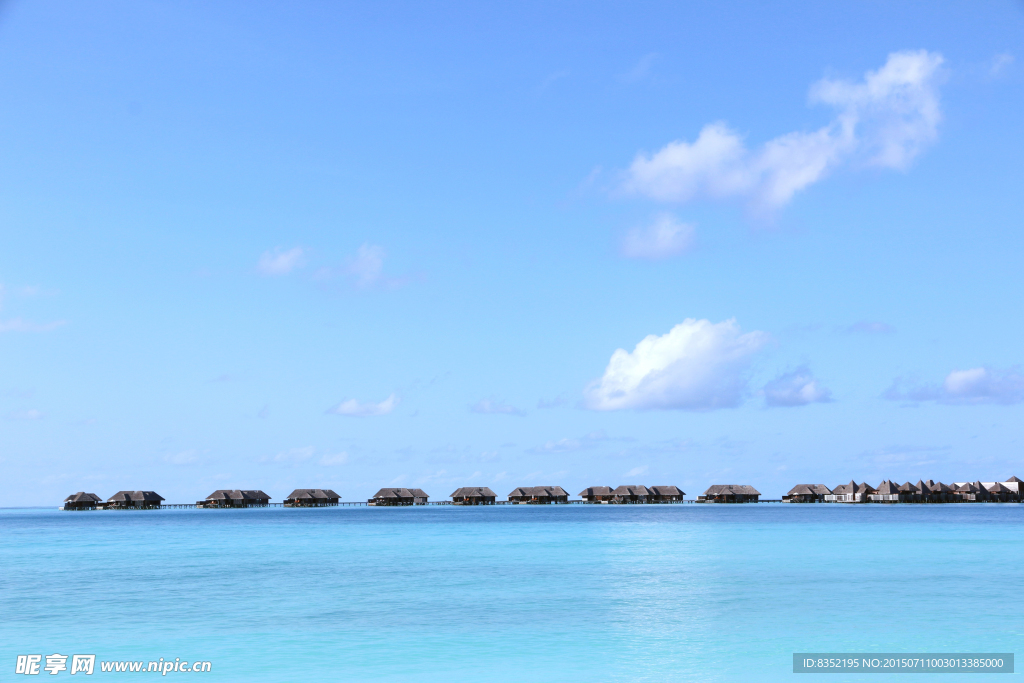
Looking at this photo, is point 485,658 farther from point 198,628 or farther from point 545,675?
point 198,628

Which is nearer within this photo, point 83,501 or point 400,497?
point 83,501

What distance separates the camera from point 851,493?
5950 inches

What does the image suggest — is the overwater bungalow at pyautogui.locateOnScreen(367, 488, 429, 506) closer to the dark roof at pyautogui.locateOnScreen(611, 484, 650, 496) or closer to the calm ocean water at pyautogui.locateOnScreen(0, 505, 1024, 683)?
the dark roof at pyautogui.locateOnScreen(611, 484, 650, 496)

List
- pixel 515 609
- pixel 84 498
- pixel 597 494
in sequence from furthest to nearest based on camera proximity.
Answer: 1. pixel 597 494
2. pixel 84 498
3. pixel 515 609

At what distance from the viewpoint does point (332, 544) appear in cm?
5372

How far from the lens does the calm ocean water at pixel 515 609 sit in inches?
740

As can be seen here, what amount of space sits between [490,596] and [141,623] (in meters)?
11.1

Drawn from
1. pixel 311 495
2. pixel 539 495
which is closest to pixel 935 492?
pixel 539 495

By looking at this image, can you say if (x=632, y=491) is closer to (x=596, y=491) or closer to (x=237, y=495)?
(x=596, y=491)

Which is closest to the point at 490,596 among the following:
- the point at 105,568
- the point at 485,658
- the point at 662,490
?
the point at 485,658

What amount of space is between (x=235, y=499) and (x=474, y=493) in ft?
153

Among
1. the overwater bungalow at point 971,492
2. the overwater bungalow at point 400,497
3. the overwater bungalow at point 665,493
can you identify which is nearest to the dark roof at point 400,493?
the overwater bungalow at point 400,497

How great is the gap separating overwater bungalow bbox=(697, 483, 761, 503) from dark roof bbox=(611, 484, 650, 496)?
13238mm

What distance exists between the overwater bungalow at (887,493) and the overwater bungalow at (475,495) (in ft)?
233
